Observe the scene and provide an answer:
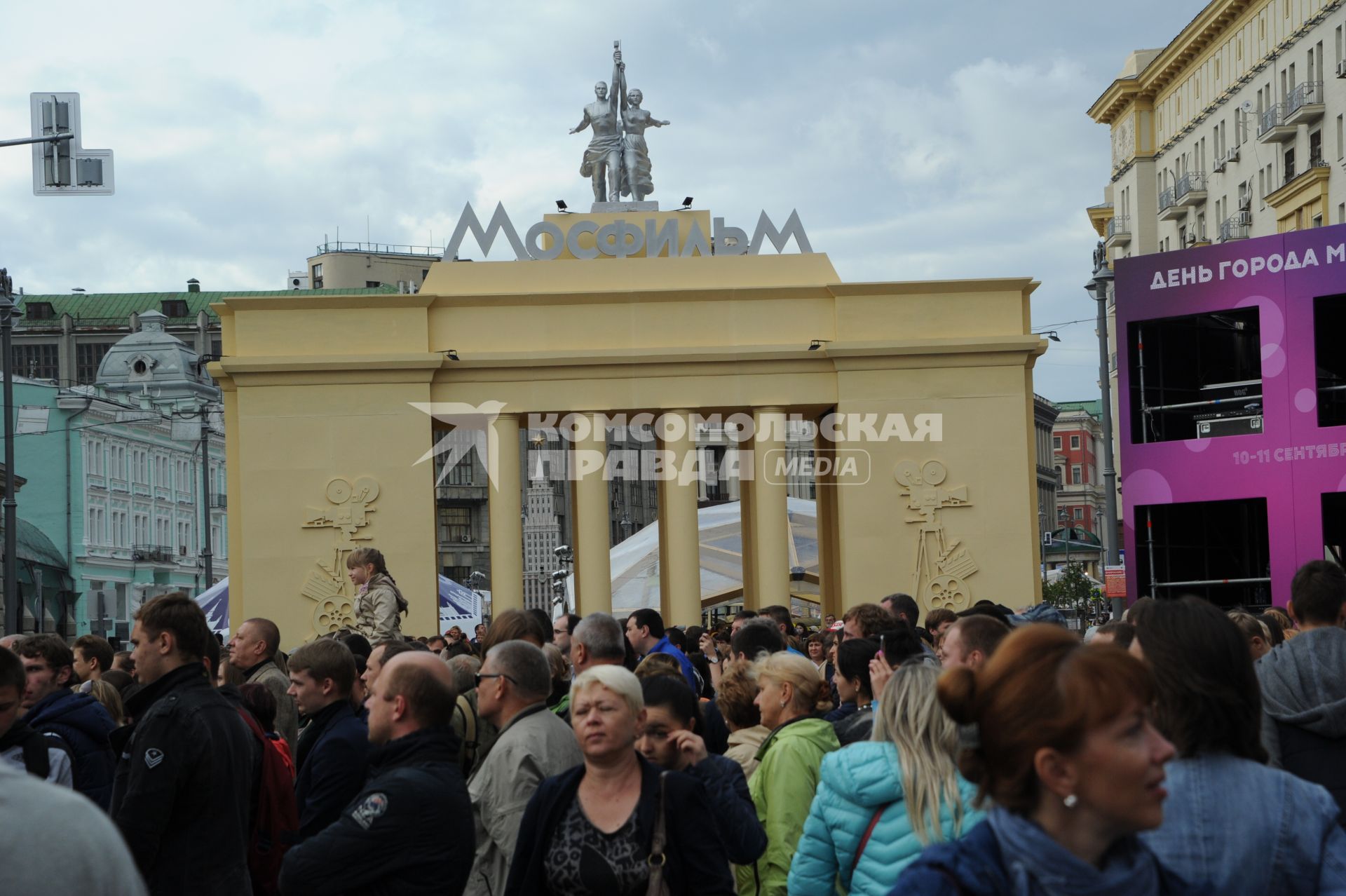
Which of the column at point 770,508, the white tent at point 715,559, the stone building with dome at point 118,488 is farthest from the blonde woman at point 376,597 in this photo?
the stone building with dome at point 118,488

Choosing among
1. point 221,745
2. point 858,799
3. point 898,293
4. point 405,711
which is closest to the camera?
point 858,799

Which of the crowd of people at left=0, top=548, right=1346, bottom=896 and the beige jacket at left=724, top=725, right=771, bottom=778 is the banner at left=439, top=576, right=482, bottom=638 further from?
the beige jacket at left=724, top=725, right=771, bottom=778

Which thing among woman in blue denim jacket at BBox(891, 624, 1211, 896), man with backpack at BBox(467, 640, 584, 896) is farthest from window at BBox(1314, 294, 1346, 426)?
woman in blue denim jacket at BBox(891, 624, 1211, 896)

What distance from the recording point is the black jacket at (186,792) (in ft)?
22.0

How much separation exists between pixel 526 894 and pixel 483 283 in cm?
2775

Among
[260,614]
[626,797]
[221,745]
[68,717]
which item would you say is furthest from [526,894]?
[260,614]

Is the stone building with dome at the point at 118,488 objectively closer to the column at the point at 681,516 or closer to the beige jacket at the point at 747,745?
the column at the point at 681,516

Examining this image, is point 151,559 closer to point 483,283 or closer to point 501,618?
point 483,283

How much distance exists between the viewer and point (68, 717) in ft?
26.5

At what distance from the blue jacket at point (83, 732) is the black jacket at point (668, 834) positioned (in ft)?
9.66

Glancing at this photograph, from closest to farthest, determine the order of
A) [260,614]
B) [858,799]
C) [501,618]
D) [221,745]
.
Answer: [858,799] < [221,745] < [501,618] < [260,614]

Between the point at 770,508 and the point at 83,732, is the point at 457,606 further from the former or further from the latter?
the point at 83,732

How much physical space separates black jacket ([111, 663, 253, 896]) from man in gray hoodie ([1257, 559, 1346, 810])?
13.1 ft

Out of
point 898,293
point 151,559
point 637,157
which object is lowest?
point 151,559
